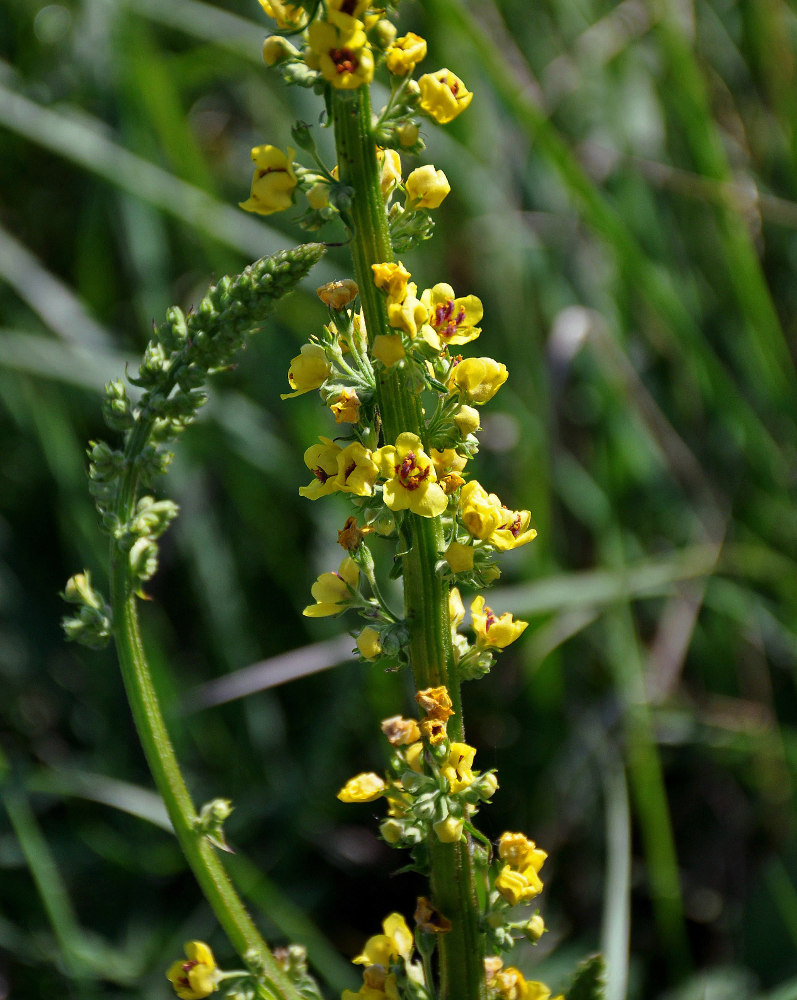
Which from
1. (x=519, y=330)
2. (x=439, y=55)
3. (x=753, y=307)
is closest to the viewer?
(x=753, y=307)

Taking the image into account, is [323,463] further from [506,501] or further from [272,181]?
[506,501]

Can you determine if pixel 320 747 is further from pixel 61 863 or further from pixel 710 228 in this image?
pixel 710 228

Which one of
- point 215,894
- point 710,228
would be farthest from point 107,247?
point 215,894

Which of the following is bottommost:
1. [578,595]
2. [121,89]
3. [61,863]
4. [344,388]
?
[61,863]

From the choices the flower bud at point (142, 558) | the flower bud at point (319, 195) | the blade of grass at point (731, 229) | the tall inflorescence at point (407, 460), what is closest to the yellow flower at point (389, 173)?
the tall inflorescence at point (407, 460)

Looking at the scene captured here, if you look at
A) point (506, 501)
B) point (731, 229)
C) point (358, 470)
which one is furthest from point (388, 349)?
point (731, 229)
